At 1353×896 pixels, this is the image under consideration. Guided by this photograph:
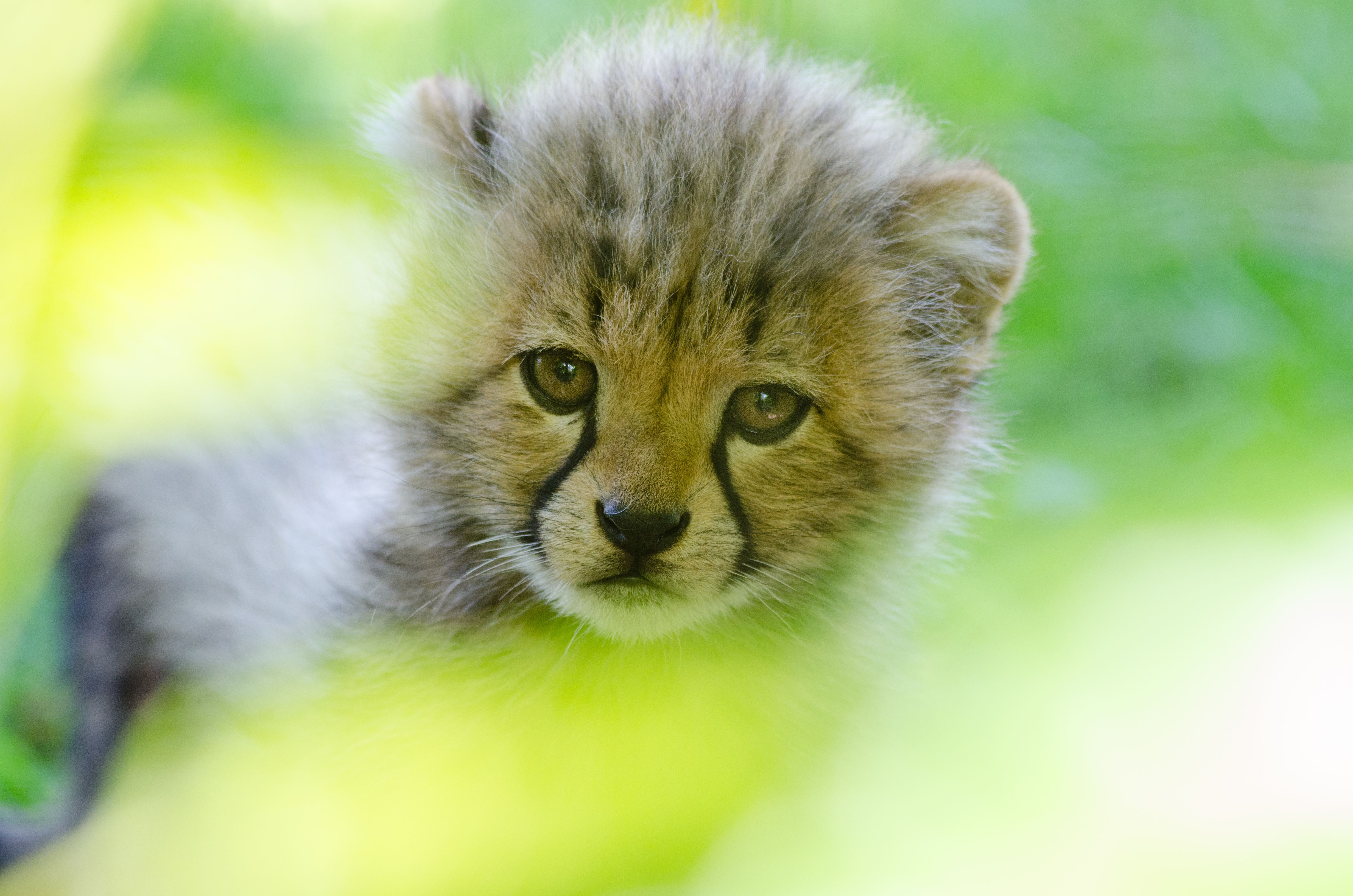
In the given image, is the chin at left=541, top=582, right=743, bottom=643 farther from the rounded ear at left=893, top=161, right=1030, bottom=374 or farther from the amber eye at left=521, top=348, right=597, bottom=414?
the rounded ear at left=893, top=161, right=1030, bottom=374

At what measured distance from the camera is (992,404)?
0.99 metres

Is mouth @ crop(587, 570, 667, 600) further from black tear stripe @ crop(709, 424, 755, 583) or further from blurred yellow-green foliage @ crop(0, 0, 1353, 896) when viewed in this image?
blurred yellow-green foliage @ crop(0, 0, 1353, 896)

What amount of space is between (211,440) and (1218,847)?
3.27ft

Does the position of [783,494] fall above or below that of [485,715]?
above

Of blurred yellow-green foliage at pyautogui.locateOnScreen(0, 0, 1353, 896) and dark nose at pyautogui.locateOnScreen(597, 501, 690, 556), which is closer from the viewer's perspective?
dark nose at pyautogui.locateOnScreen(597, 501, 690, 556)

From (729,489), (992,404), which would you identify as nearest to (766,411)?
(729,489)

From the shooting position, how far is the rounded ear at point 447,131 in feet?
2.76

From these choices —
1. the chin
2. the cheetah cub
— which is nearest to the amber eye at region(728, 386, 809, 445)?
the cheetah cub

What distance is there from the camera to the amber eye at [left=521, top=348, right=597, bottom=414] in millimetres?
752

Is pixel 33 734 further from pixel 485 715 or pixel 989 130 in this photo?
pixel 989 130

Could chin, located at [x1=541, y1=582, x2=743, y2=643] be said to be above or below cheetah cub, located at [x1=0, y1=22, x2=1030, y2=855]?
below

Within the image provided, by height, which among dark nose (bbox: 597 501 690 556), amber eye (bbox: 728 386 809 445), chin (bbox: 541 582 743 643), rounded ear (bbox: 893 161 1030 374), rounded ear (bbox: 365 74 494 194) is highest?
rounded ear (bbox: 893 161 1030 374)

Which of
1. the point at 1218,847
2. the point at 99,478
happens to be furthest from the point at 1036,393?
the point at 99,478

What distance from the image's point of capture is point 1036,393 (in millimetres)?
1261
